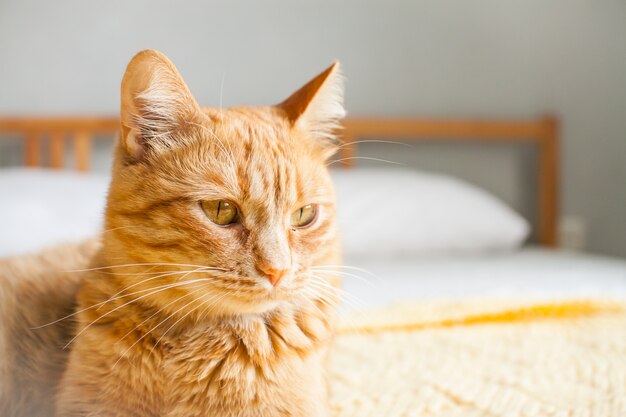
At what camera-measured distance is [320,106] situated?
96cm

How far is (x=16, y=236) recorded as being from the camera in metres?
1.63

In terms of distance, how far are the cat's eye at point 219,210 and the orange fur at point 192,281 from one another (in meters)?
0.01

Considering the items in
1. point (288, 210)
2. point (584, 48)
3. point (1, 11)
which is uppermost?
point (584, 48)

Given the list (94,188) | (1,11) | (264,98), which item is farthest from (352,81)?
(1,11)

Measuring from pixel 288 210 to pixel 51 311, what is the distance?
43cm

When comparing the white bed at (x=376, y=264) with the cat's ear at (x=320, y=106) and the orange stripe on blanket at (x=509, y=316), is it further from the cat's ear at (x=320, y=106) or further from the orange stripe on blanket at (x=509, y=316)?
the cat's ear at (x=320, y=106)

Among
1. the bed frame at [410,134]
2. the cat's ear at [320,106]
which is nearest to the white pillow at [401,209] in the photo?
the bed frame at [410,134]

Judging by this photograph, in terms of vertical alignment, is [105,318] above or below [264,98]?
below

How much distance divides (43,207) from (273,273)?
1265 millimetres

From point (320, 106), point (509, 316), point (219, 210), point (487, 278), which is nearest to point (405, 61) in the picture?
point (487, 278)

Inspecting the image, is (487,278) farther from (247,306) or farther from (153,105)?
(153,105)

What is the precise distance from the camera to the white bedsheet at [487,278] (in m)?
1.65

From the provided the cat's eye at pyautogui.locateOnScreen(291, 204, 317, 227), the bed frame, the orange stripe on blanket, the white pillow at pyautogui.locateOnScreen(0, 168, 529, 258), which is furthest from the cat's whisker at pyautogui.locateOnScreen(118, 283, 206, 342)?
the bed frame

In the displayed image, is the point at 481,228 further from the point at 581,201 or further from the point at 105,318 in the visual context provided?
the point at 105,318
